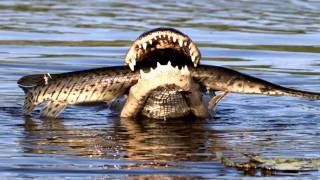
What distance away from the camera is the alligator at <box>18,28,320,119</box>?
8828mm

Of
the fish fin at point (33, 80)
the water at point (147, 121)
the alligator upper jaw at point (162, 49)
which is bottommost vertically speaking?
the water at point (147, 121)

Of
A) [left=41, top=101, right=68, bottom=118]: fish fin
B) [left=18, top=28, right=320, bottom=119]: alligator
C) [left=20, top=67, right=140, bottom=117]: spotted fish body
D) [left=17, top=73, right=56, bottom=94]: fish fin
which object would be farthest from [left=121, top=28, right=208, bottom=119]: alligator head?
[left=17, top=73, right=56, bottom=94]: fish fin

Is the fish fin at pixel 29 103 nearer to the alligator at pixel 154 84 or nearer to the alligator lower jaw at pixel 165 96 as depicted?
the alligator at pixel 154 84

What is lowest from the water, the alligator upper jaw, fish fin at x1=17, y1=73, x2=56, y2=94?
the water

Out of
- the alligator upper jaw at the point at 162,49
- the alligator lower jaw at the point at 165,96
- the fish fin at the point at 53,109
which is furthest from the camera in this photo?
the fish fin at the point at 53,109

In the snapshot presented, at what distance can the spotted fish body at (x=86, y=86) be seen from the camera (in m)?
9.33

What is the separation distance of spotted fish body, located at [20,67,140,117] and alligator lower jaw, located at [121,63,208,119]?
11cm

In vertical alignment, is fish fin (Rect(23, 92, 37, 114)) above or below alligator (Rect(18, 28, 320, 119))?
below

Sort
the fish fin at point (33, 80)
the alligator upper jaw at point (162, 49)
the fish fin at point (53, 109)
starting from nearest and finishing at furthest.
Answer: the alligator upper jaw at point (162, 49) → the fish fin at point (33, 80) → the fish fin at point (53, 109)

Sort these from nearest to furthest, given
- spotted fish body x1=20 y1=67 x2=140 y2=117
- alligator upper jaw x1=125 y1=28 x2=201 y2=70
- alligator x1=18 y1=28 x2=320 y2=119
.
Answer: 1. alligator upper jaw x1=125 y1=28 x2=201 y2=70
2. alligator x1=18 y1=28 x2=320 y2=119
3. spotted fish body x1=20 y1=67 x2=140 y2=117

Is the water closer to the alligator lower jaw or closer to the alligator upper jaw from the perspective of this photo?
A: the alligator lower jaw

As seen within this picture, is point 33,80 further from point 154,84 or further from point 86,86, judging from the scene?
point 154,84

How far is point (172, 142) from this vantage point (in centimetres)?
855

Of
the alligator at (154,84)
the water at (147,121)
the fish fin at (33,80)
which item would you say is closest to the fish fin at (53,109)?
the alligator at (154,84)
